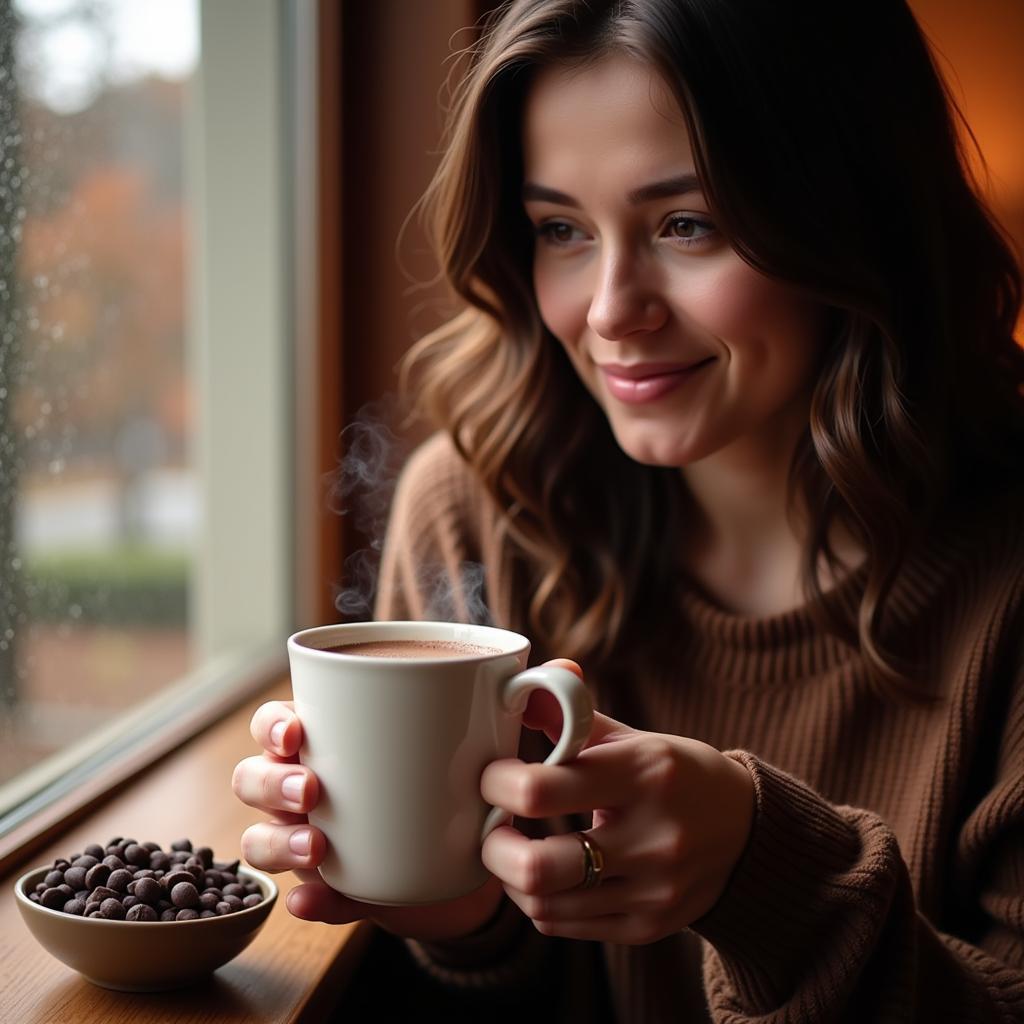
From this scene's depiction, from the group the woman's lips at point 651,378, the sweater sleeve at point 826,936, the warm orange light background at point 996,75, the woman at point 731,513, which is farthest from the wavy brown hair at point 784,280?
the warm orange light background at point 996,75

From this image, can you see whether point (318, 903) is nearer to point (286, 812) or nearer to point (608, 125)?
point (286, 812)

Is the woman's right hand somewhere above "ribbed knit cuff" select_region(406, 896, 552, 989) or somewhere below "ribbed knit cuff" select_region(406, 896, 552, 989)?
above

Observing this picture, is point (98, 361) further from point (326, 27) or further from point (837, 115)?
point (837, 115)

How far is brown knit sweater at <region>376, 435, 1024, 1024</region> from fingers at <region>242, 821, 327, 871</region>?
1.13 feet

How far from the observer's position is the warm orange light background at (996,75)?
1963mm

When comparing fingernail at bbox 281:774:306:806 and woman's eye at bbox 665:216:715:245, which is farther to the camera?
woman's eye at bbox 665:216:715:245

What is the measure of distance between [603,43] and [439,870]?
2.46ft

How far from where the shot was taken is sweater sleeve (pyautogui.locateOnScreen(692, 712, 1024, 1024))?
0.91 metres

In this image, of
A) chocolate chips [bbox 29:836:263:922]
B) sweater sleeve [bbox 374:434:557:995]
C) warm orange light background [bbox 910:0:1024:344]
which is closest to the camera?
chocolate chips [bbox 29:836:263:922]

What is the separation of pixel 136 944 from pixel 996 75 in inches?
76.3

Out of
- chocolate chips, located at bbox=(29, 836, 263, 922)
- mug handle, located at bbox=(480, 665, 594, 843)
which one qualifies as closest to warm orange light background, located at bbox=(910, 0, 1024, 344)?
mug handle, located at bbox=(480, 665, 594, 843)

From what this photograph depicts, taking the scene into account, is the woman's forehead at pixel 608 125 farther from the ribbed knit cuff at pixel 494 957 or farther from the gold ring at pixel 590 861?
the ribbed knit cuff at pixel 494 957

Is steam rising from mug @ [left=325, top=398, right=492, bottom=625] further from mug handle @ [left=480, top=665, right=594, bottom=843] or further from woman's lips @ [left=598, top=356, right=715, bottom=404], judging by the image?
mug handle @ [left=480, top=665, right=594, bottom=843]

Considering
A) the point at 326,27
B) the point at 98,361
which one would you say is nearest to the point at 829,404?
the point at 98,361
